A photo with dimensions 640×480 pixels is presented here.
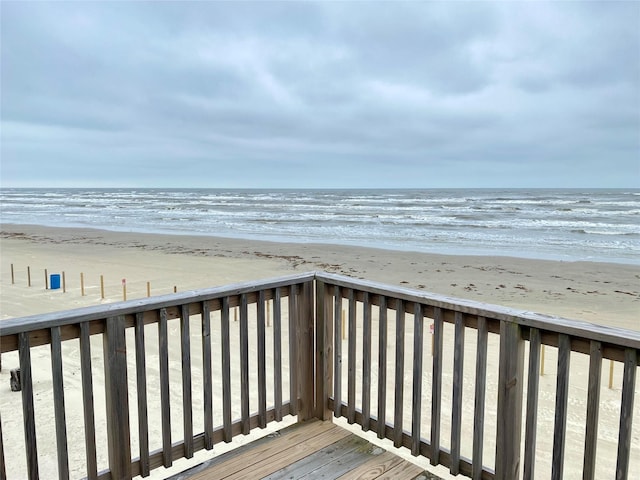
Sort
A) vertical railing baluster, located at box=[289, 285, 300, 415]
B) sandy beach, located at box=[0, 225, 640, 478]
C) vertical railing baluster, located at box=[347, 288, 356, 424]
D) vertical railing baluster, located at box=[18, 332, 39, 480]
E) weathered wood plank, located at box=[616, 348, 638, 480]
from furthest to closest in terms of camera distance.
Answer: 1. sandy beach, located at box=[0, 225, 640, 478]
2. vertical railing baluster, located at box=[289, 285, 300, 415]
3. vertical railing baluster, located at box=[347, 288, 356, 424]
4. vertical railing baluster, located at box=[18, 332, 39, 480]
5. weathered wood plank, located at box=[616, 348, 638, 480]

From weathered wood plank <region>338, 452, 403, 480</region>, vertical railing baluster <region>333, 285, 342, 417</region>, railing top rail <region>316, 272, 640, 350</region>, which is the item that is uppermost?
railing top rail <region>316, 272, 640, 350</region>

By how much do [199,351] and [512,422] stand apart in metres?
4.08

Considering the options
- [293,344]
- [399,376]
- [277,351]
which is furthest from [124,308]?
[399,376]

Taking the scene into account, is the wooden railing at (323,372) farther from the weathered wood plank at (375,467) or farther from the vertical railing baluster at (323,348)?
the weathered wood plank at (375,467)

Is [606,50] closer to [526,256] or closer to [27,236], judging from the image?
[526,256]

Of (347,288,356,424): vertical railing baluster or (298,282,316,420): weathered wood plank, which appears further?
(298,282,316,420): weathered wood plank

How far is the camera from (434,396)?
225 cm

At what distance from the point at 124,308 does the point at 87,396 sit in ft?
1.40

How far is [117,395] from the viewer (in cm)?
200

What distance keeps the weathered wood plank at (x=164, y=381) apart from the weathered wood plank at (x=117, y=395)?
0.17m

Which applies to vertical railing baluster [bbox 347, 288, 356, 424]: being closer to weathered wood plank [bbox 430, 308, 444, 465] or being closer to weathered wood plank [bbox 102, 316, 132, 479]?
weathered wood plank [bbox 430, 308, 444, 465]

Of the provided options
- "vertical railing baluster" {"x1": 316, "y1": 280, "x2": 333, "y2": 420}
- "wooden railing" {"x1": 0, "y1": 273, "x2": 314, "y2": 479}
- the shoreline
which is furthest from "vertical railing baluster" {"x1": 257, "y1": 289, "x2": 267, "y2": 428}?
the shoreline

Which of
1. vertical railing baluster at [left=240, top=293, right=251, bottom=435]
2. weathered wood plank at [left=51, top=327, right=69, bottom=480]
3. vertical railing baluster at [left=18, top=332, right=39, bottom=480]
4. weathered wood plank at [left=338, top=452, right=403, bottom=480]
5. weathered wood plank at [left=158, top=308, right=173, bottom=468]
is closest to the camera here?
vertical railing baluster at [left=18, top=332, right=39, bottom=480]

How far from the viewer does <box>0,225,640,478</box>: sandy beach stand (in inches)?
314
